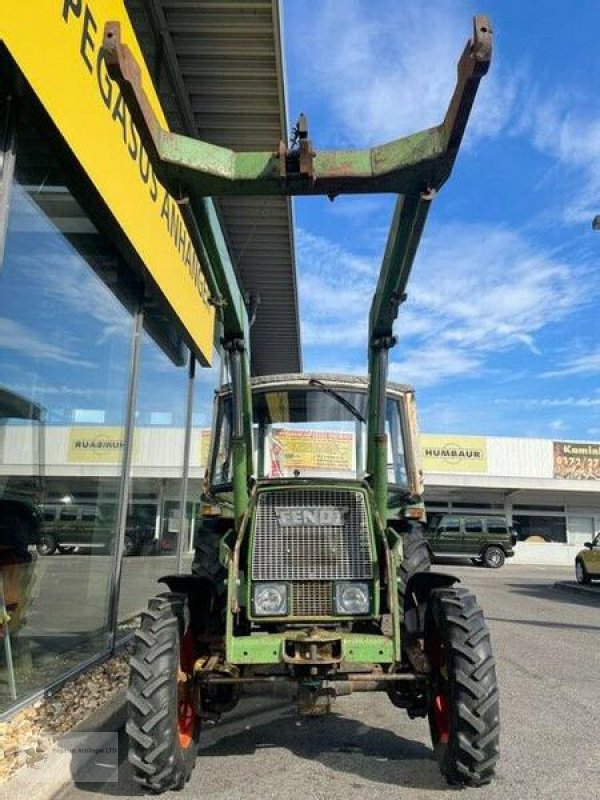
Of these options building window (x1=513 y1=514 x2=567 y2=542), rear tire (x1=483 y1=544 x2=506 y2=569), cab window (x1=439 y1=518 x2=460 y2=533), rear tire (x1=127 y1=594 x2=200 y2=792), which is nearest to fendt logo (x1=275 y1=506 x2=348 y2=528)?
rear tire (x1=127 y1=594 x2=200 y2=792)

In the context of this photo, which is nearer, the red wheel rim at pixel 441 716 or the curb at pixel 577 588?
the red wheel rim at pixel 441 716

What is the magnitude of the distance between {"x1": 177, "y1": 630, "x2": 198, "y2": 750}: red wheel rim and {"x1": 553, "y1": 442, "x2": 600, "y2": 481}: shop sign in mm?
34921

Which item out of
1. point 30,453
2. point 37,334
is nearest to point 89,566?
point 30,453

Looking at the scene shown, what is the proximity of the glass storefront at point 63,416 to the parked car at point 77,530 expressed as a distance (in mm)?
16

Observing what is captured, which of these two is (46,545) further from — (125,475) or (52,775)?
(52,775)

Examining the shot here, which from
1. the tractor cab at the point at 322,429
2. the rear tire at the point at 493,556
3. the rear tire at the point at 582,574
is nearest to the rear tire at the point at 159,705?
the tractor cab at the point at 322,429

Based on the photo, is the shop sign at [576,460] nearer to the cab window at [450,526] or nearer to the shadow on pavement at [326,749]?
the cab window at [450,526]

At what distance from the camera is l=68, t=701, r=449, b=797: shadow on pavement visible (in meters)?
4.03

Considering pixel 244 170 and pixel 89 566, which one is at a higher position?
pixel 244 170

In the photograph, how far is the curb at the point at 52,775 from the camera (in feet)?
11.9

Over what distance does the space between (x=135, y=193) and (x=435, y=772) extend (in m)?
4.84

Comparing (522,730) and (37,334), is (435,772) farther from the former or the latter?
(37,334)

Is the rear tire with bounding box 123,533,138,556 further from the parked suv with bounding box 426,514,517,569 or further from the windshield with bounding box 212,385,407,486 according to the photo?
the parked suv with bounding box 426,514,517,569

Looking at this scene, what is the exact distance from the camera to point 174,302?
761cm
